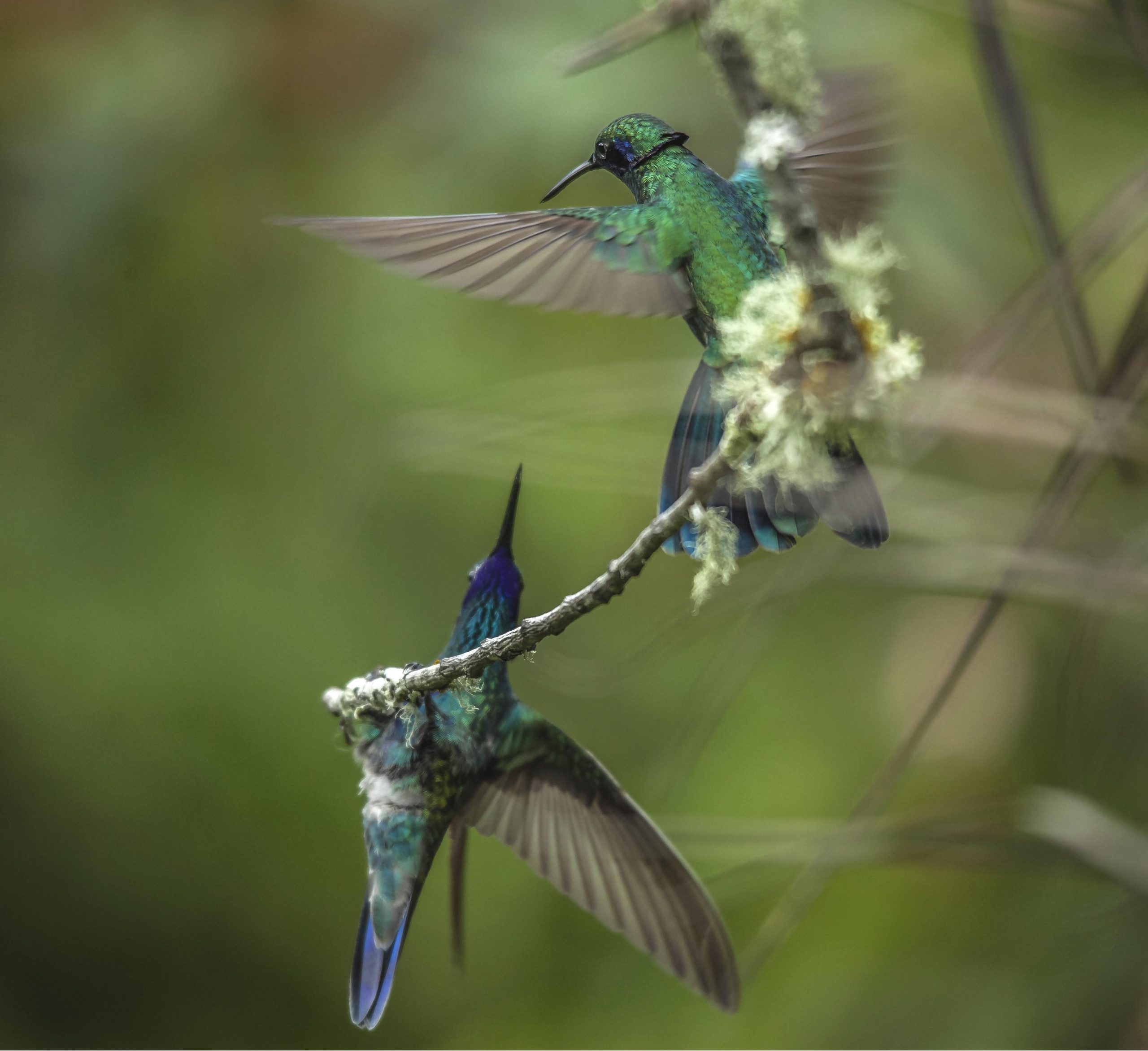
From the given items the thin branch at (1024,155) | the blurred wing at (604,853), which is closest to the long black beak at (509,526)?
the blurred wing at (604,853)

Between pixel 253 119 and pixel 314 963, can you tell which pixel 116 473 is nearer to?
pixel 253 119

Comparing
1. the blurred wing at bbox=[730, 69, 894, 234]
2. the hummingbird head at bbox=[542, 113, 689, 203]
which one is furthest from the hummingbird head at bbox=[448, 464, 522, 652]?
the blurred wing at bbox=[730, 69, 894, 234]

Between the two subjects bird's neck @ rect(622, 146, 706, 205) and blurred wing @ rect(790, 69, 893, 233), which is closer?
bird's neck @ rect(622, 146, 706, 205)

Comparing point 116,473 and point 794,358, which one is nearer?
point 794,358

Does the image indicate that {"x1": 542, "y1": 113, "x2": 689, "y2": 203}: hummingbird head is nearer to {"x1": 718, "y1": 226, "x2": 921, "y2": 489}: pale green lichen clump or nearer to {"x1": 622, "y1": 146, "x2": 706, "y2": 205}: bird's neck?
{"x1": 622, "y1": 146, "x2": 706, "y2": 205}: bird's neck

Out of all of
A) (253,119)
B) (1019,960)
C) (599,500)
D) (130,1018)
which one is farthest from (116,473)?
(1019,960)

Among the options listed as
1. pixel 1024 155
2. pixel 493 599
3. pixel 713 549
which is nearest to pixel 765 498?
pixel 713 549

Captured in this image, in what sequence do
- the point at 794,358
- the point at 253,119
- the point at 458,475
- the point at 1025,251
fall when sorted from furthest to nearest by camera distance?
the point at 458,475, the point at 253,119, the point at 1025,251, the point at 794,358
